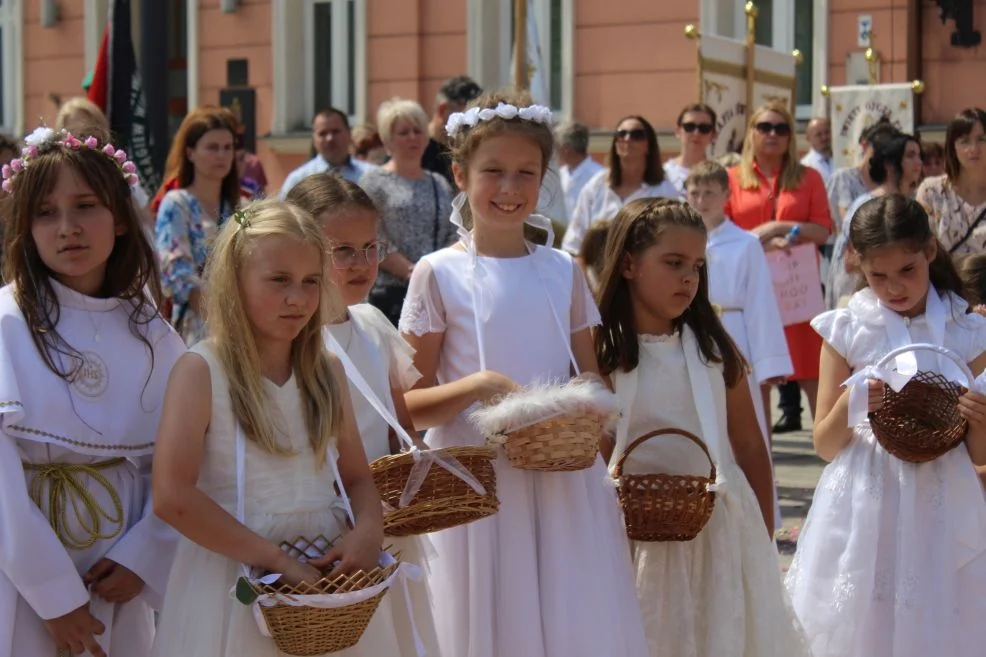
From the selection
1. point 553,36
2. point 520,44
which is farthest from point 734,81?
point 553,36

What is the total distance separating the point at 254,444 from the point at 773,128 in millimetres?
5839

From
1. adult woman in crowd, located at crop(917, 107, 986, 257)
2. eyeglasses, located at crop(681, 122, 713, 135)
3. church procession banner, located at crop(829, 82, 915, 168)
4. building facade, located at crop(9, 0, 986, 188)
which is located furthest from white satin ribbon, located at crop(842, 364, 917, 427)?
building facade, located at crop(9, 0, 986, 188)

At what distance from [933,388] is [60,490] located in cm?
256

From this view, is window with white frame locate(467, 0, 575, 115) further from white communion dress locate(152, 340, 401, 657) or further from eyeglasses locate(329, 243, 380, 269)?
white communion dress locate(152, 340, 401, 657)

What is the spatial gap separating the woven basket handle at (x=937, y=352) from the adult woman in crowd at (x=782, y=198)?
3925 millimetres

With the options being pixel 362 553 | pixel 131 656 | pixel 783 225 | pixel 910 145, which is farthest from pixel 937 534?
pixel 910 145

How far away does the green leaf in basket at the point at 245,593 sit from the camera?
3.35m

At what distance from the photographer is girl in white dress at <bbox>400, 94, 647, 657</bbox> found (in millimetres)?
4422

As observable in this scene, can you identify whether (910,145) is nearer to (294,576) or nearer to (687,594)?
(687,594)

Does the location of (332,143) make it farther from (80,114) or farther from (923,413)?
(923,413)

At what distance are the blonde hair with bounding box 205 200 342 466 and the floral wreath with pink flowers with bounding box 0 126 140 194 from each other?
39 centimetres

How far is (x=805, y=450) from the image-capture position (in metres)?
9.90

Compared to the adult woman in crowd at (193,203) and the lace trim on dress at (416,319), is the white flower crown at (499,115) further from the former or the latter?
the adult woman in crowd at (193,203)

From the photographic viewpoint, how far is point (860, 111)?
39.4 ft
